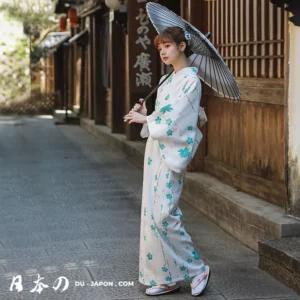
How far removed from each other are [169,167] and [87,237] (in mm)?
2507

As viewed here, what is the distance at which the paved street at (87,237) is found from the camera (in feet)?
20.3

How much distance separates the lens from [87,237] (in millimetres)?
8086

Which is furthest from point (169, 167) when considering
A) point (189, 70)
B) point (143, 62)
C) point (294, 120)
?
point (143, 62)

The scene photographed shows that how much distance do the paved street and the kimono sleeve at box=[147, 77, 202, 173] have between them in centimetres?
110

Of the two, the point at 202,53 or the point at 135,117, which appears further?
the point at 202,53

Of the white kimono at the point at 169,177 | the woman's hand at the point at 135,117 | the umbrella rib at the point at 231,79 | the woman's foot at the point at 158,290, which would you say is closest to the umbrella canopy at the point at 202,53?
the umbrella rib at the point at 231,79

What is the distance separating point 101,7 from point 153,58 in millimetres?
5952

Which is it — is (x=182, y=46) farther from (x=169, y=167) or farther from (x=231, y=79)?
(x=169, y=167)

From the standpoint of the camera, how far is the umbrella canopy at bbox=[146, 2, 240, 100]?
601cm

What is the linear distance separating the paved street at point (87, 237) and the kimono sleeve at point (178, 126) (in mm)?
1096

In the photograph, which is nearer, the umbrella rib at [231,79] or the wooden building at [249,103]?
the umbrella rib at [231,79]

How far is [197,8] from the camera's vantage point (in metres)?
10.2

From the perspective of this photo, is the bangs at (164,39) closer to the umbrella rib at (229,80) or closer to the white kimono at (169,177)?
the white kimono at (169,177)

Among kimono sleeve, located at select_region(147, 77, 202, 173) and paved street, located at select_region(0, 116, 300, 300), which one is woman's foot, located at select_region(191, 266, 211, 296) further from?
kimono sleeve, located at select_region(147, 77, 202, 173)
